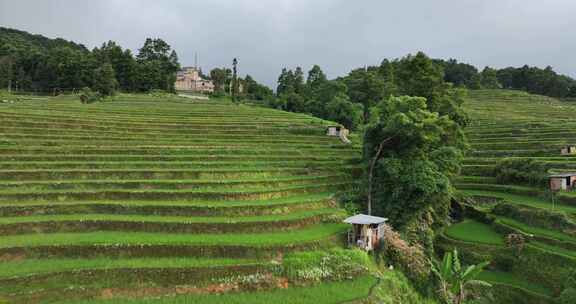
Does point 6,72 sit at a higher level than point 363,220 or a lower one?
higher

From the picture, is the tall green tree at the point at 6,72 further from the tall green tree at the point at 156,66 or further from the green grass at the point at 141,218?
the green grass at the point at 141,218

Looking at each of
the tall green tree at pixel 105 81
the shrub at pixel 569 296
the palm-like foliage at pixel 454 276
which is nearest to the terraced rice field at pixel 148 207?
the palm-like foliage at pixel 454 276

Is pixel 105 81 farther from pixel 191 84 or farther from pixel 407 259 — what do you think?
pixel 407 259

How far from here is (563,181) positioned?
20734 mm

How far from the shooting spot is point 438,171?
1912cm

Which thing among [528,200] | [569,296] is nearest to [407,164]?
[569,296]

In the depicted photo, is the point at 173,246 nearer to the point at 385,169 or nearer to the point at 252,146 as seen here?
the point at 385,169

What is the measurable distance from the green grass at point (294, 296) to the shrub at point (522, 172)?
15.7m

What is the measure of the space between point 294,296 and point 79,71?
5540 centimetres

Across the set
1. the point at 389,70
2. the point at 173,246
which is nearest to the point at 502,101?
the point at 389,70

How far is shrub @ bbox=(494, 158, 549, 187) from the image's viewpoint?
2243cm

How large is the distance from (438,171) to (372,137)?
3.67 m

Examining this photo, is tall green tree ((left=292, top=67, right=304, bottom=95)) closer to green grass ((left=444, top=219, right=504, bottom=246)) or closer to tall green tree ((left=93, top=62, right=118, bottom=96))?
tall green tree ((left=93, top=62, right=118, bottom=96))

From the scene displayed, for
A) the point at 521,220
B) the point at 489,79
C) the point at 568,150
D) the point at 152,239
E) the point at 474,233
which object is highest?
the point at 489,79
